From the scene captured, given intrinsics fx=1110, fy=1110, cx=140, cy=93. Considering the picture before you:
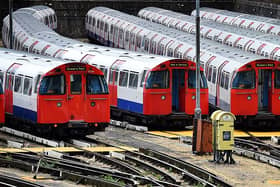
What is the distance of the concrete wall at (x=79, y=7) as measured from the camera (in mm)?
82375

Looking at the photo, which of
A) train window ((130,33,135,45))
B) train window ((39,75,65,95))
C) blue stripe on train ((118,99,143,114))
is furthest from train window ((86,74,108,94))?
train window ((130,33,135,45))

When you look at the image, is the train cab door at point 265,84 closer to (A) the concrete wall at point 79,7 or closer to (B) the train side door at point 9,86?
(B) the train side door at point 9,86

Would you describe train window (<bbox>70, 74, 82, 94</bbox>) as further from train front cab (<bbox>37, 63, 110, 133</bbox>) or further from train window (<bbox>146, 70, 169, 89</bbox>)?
train window (<bbox>146, 70, 169, 89</bbox>)

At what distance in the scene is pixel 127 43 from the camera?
62750 millimetres

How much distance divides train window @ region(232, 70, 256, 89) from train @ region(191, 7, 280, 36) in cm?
2009

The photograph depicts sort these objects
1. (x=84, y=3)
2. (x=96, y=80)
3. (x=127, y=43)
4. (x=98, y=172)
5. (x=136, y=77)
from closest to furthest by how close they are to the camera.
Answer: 1. (x=98, y=172)
2. (x=96, y=80)
3. (x=136, y=77)
4. (x=127, y=43)
5. (x=84, y=3)

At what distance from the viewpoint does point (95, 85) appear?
3350 cm

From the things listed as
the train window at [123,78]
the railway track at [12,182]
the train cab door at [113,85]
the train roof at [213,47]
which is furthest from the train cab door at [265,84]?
the railway track at [12,182]

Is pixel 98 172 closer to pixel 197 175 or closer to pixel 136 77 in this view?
pixel 197 175

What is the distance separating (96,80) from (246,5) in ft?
175

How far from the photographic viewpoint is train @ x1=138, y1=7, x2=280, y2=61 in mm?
45622

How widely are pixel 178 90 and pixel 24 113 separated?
19.6 feet

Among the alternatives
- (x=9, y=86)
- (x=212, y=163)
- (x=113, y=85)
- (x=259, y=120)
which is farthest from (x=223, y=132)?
(x=113, y=85)

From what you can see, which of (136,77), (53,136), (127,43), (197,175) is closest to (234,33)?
(127,43)
